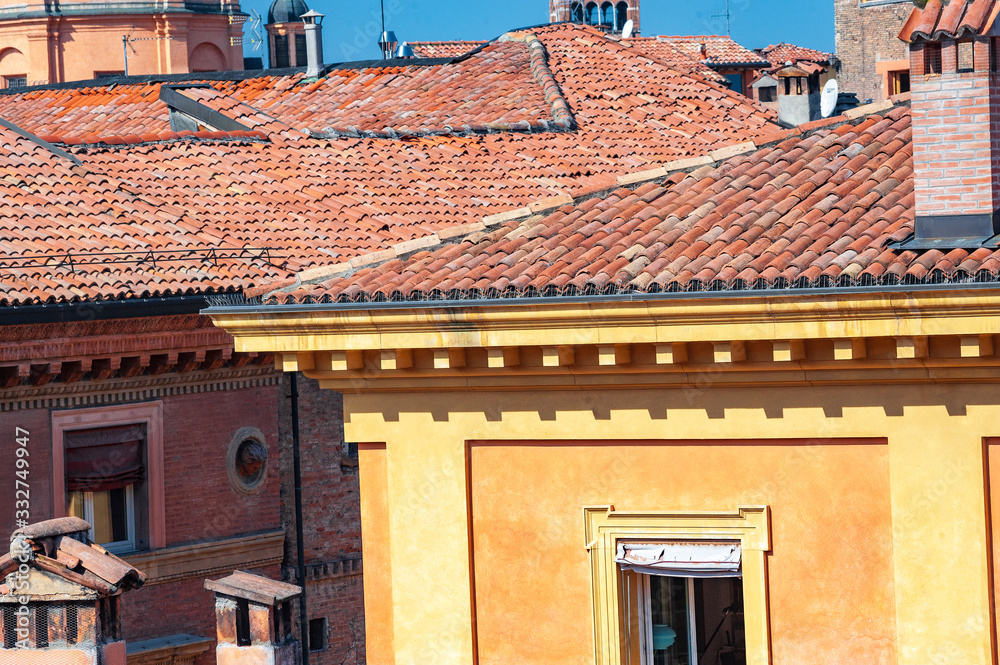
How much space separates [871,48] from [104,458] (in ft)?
111

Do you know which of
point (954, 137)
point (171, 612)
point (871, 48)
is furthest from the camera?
point (871, 48)

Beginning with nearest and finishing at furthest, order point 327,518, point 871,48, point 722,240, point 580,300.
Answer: point 580,300 → point 722,240 → point 327,518 → point 871,48

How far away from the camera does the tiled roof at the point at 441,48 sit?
5359 cm

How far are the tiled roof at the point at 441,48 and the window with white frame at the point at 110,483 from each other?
37244 millimetres

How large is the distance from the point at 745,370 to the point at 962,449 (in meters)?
1.08

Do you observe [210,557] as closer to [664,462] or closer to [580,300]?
[664,462]

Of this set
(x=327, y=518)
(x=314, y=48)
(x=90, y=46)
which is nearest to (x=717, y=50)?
(x=90, y=46)

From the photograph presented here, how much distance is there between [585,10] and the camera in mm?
65000

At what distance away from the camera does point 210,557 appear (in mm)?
17422

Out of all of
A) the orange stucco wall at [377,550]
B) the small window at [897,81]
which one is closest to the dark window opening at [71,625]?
the orange stucco wall at [377,550]

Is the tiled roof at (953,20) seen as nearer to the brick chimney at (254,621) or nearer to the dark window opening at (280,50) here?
the brick chimney at (254,621)

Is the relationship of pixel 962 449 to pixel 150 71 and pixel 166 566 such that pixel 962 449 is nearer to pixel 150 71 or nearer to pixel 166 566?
pixel 166 566

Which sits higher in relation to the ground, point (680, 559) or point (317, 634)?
point (680, 559)

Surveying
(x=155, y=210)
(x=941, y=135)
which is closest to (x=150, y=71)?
(x=155, y=210)
